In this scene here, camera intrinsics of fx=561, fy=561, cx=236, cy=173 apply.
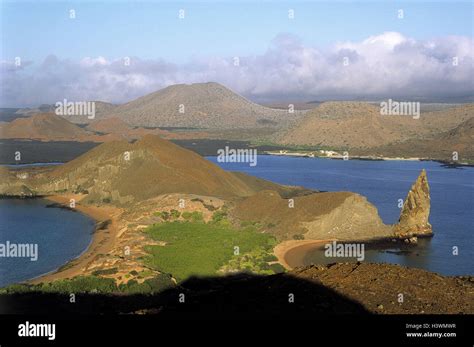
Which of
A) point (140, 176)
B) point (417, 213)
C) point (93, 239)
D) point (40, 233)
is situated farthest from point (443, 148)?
point (40, 233)

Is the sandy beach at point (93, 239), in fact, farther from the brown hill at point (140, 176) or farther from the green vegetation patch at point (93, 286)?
the brown hill at point (140, 176)

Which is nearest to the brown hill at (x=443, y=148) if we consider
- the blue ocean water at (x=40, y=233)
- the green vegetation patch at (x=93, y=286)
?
the blue ocean water at (x=40, y=233)

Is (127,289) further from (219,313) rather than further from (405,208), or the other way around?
(405,208)

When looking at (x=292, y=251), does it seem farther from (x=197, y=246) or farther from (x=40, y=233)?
(x=40, y=233)

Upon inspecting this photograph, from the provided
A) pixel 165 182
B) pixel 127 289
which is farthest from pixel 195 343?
pixel 165 182

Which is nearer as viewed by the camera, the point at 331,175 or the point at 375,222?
the point at 375,222

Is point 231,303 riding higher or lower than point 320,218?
lower

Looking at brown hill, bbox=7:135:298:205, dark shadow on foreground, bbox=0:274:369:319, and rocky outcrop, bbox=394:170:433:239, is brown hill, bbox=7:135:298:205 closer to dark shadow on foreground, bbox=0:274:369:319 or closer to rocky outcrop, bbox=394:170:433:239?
rocky outcrop, bbox=394:170:433:239
